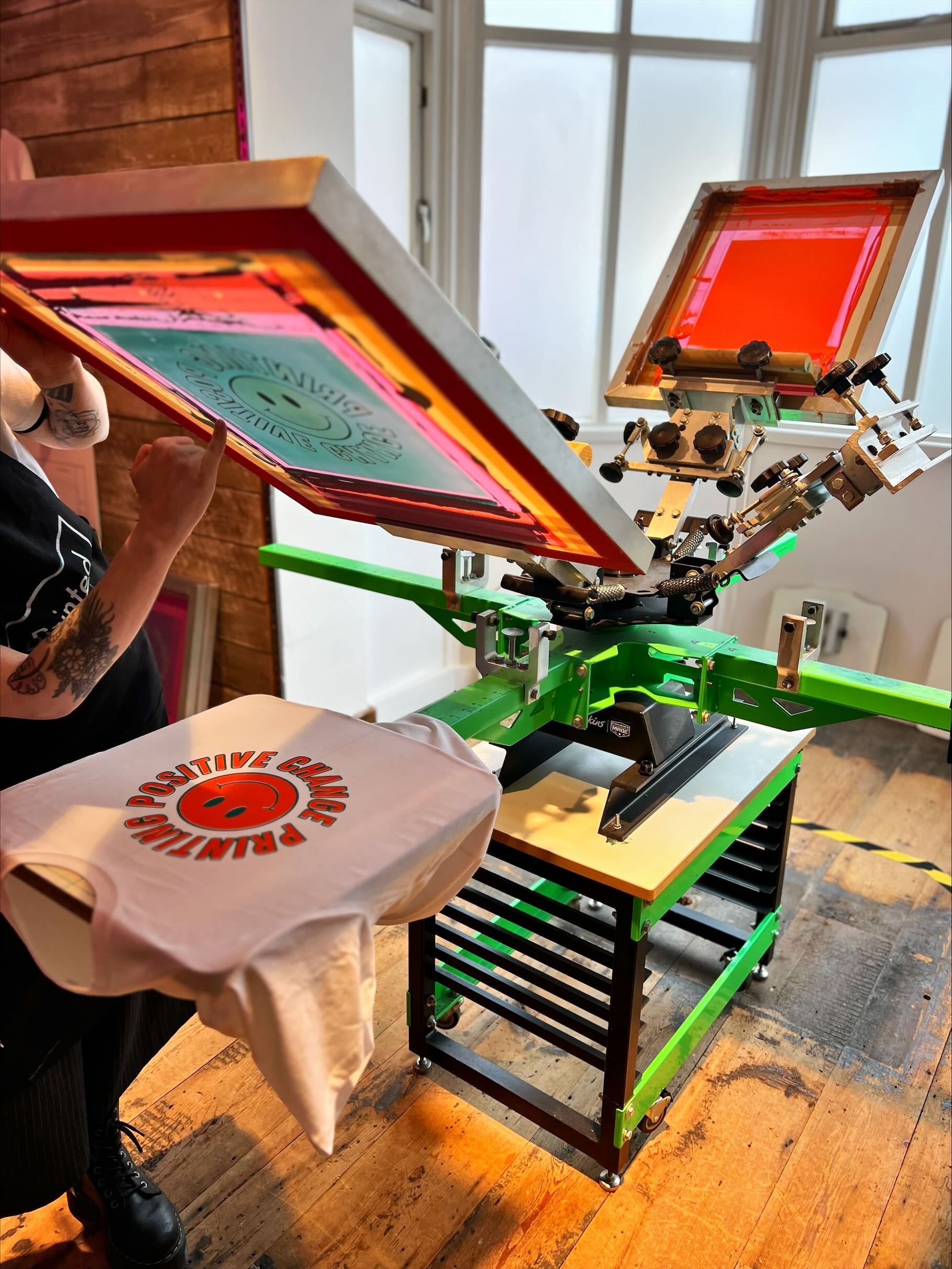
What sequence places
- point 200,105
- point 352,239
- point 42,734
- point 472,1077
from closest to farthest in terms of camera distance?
point 352,239 → point 42,734 → point 472,1077 → point 200,105

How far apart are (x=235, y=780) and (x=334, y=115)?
7.15 feet

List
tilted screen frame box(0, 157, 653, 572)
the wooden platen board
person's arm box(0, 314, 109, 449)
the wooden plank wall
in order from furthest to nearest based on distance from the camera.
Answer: the wooden plank wall → the wooden platen board → person's arm box(0, 314, 109, 449) → tilted screen frame box(0, 157, 653, 572)

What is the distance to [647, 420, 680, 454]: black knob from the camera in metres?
1.74

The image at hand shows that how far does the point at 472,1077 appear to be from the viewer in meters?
1.82

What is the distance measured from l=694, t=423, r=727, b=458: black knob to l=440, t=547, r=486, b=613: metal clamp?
45cm

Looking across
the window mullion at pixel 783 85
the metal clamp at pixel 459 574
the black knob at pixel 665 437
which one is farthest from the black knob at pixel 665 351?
the window mullion at pixel 783 85

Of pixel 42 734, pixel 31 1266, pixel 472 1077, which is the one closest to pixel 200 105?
pixel 42 734

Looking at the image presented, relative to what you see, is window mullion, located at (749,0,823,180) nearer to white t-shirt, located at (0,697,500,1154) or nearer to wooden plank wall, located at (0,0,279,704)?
wooden plank wall, located at (0,0,279,704)

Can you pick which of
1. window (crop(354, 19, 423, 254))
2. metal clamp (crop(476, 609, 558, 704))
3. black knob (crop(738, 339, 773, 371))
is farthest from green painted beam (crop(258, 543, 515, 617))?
window (crop(354, 19, 423, 254))

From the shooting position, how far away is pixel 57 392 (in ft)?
4.36

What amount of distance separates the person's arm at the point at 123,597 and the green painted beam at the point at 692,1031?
1.19m

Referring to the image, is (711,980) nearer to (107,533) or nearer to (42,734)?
(42,734)

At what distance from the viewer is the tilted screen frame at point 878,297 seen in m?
1.65

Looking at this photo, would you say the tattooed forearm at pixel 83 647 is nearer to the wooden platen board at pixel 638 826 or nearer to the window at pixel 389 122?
the wooden platen board at pixel 638 826
